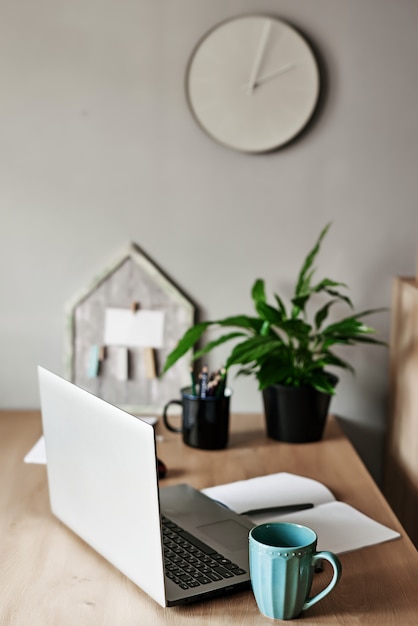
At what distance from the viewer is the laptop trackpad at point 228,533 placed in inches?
49.1

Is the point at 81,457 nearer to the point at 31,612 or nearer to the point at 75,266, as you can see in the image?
the point at 31,612

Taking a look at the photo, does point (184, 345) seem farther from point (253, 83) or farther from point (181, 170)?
point (253, 83)

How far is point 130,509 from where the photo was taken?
1.11m

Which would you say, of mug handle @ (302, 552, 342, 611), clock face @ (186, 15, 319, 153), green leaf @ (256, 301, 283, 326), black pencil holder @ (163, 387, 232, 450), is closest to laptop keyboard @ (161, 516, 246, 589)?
mug handle @ (302, 552, 342, 611)

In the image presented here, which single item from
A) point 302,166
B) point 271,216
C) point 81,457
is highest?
point 302,166

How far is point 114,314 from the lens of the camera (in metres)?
2.04

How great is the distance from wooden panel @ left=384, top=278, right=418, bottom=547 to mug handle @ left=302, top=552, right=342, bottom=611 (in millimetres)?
706

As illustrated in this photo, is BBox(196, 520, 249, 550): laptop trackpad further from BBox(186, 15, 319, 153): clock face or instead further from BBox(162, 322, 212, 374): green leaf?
BBox(186, 15, 319, 153): clock face

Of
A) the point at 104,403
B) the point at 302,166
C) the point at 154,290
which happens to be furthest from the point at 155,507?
the point at 302,166

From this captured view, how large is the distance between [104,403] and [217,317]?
926mm

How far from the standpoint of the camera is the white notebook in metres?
1.30

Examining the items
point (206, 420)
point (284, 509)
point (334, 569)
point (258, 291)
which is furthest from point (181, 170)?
point (334, 569)

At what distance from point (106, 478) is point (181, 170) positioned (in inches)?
39.7

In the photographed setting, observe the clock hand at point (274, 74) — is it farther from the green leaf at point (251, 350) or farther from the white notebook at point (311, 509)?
the white notebook at point (311, 509)
